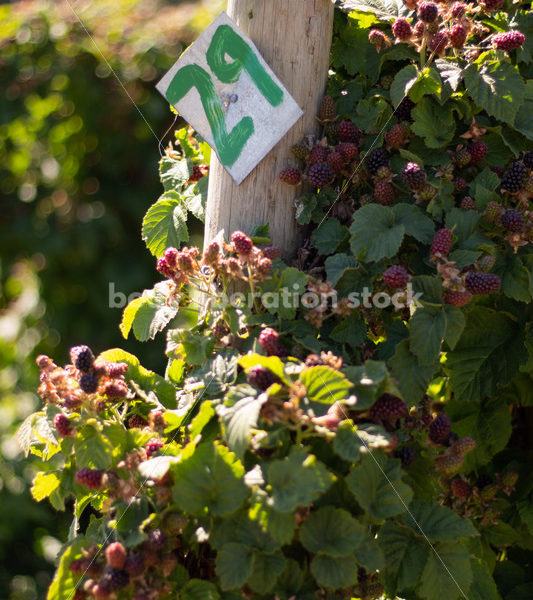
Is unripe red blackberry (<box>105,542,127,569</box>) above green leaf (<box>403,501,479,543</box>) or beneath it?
above

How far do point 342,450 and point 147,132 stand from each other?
266 cm

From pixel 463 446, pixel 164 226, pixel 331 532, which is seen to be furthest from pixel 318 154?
pixel 331 532

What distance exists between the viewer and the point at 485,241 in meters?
1.31

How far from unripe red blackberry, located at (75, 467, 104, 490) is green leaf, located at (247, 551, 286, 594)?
287mm

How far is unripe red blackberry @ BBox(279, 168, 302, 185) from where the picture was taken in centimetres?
140

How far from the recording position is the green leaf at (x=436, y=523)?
116cm

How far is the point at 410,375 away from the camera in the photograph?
1.25m

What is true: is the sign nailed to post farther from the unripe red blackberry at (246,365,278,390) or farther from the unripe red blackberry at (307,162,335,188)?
the unripe red blackberry at (246,365,278,390)

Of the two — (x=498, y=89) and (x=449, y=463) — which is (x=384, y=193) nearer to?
(x=498, y=89)

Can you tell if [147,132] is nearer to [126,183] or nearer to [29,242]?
[126,183]

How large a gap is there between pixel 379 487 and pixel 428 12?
0.88 meters

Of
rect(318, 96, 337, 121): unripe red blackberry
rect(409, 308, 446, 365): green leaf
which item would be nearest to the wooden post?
rect(318, 96, 337, 121): unripe red blackberry

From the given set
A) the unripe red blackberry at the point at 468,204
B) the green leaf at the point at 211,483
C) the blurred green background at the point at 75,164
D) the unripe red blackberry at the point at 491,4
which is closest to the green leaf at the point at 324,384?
the green leaf at the point at 211,483

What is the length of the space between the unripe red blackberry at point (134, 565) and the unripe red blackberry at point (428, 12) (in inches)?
42.8
